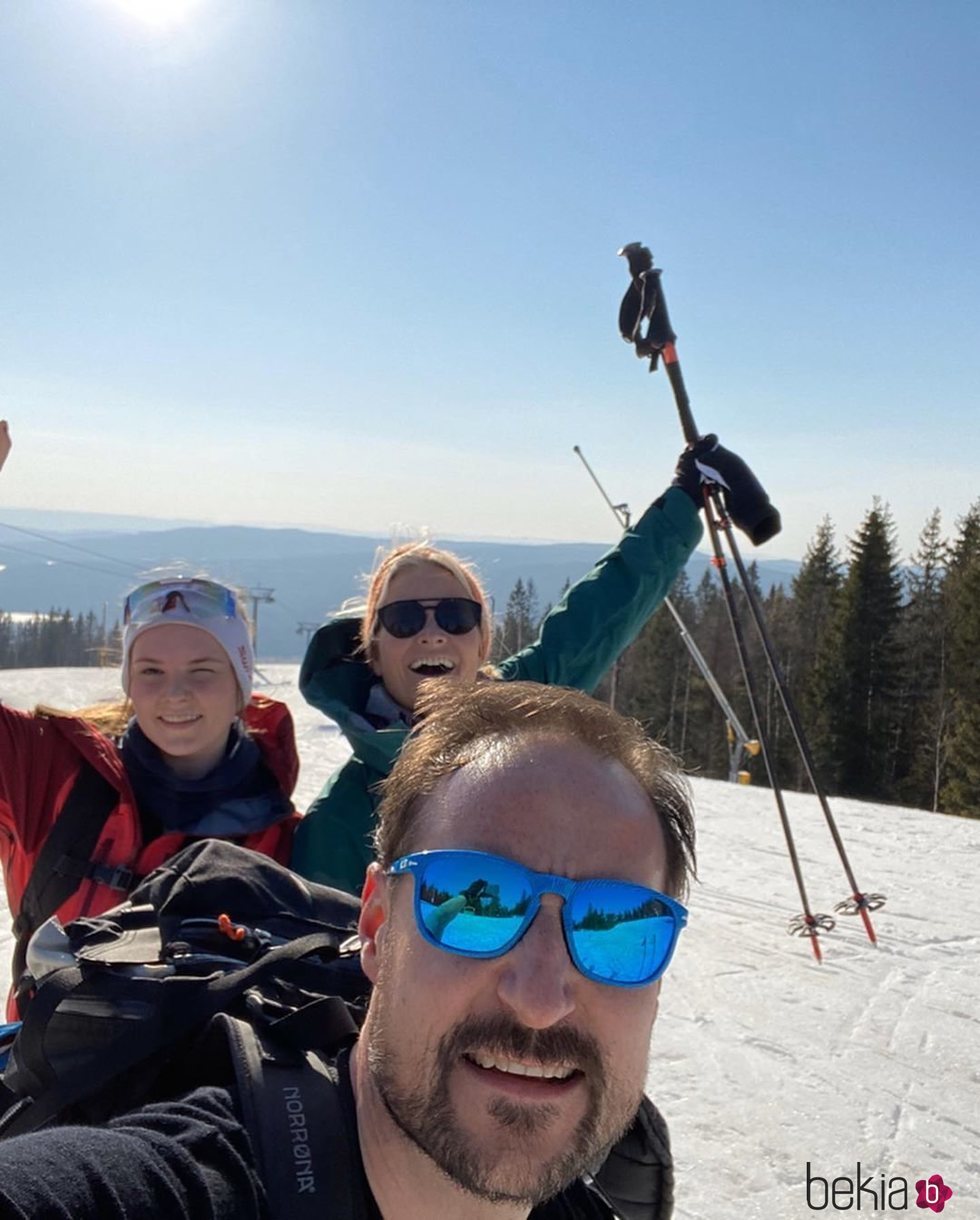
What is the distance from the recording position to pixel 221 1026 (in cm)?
118

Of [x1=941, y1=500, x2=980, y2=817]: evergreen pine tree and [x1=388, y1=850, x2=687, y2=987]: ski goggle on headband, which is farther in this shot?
[x1=941, y1=500, x2=980, y2=817]: evergreen pine tree

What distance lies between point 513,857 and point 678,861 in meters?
0.30

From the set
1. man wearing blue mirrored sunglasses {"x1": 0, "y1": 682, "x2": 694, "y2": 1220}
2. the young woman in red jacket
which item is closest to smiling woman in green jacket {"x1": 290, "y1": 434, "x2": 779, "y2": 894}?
the young woman in red jacket

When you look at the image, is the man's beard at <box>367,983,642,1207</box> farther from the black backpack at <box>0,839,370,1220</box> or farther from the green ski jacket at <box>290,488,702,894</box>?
the green ski jacket at <box>290,488,702,894</box>

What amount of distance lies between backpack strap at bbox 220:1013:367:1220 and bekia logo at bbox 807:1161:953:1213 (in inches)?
97.0

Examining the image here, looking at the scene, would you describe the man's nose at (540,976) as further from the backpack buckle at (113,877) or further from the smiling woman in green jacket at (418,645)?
the backpack buckle at (113,877)

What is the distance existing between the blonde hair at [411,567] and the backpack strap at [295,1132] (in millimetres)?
1619

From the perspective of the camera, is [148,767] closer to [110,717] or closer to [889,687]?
[110,717]

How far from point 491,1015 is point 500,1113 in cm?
11

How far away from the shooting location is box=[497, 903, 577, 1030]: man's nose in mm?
1133

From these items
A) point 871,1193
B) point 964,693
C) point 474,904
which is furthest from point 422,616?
point 964,693

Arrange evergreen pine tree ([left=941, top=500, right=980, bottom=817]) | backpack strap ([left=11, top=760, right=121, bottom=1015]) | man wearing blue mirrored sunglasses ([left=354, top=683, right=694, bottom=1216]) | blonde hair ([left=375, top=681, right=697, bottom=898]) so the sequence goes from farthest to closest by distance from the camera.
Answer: evergreen pine tree ([left=941, top=500, right=980, bottom=817]) < backpack strap ([left=11, top=760, right=121, bottom=1015]) < blonde hair ([left=375, top=681, right=697, bottom=898]) < man wearing blue mirrored sunglasses ([left=354, top=683, right=694, bottom=1216])

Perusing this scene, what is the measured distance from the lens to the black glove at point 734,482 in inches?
141

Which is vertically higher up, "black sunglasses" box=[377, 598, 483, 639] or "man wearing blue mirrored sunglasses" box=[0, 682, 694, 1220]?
"black sunglasses" box=[377, 598, 483, 639]
